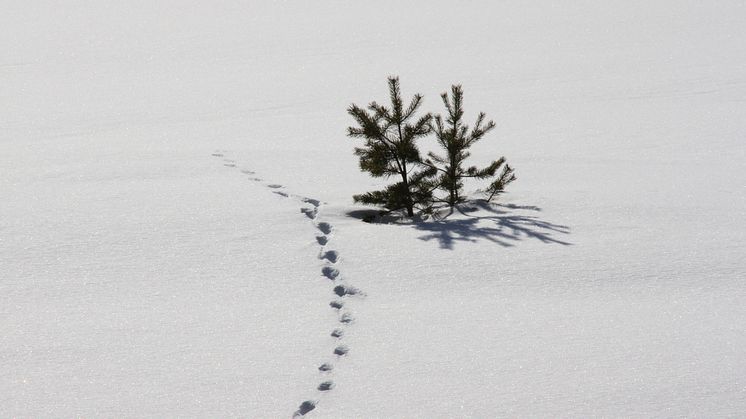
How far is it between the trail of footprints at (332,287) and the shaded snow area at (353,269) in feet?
0.05

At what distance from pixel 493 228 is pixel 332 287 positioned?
142 centimetres

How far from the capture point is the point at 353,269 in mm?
5027

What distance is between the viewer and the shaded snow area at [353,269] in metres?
3.72

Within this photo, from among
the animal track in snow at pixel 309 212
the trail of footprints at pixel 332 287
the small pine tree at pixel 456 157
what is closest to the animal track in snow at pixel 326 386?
the trail of footprints at pixel 332 287

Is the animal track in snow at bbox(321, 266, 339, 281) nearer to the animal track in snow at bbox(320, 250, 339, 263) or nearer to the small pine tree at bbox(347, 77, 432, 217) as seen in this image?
the animal track in snow at bbox(320, 250, 339, 263)

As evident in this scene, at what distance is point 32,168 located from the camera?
765 centimetres

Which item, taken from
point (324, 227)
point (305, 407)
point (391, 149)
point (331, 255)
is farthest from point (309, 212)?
point (305, 407)

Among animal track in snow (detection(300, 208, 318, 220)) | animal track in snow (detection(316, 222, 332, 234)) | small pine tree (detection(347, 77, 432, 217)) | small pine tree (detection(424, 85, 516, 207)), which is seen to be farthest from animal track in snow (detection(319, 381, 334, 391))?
small pine tree (detection(424, 85, 516, 207))

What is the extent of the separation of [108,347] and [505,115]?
767cm

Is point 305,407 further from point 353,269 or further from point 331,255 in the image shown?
point 331,255

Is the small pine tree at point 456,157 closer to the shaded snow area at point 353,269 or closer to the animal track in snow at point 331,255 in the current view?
the shaded snow area at point 353,269

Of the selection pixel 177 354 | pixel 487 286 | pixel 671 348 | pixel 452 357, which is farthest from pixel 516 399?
pixel 177 354

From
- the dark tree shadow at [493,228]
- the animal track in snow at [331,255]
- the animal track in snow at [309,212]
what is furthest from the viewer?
the animal track in snow at [309,212]

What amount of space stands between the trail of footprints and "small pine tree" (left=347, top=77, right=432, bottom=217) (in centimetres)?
44
